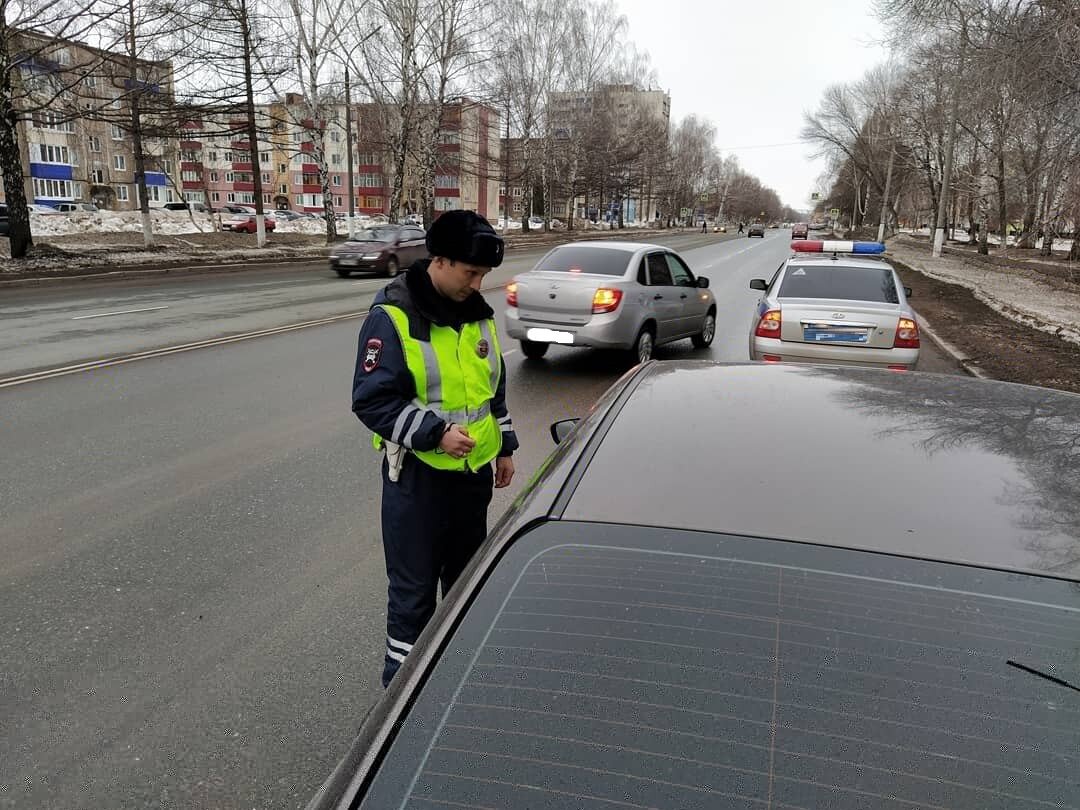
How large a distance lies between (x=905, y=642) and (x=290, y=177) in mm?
118704

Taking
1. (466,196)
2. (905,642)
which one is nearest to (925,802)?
(905,642)

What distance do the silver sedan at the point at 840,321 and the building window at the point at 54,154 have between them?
7878 centimetres

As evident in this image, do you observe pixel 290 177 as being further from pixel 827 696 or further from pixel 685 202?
pixel 827 696

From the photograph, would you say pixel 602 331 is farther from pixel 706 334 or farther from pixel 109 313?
pixel 109 313

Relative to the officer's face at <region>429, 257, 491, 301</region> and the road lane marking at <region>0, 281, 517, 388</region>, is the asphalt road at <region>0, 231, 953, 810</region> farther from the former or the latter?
the officer's face at <region>429, 257, 491, 301</region>

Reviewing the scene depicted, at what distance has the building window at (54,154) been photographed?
224ft

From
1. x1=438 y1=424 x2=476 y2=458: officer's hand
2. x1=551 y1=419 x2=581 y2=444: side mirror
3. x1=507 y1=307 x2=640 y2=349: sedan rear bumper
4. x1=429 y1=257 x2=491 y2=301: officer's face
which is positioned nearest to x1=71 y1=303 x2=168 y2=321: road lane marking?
x1=507 y1=307 x2=640 y2=349: sedan rear bumper

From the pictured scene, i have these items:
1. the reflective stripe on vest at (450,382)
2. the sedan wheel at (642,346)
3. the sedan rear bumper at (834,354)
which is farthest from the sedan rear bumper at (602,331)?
the reflective stripe on vest at (450,382)

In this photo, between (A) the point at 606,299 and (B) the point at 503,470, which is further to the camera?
(A) the point at 606,299

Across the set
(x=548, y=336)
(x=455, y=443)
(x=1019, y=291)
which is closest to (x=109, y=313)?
(x=548, y=336)

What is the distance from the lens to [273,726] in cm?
277

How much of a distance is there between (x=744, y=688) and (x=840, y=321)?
23.2ft

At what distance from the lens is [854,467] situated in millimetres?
1865

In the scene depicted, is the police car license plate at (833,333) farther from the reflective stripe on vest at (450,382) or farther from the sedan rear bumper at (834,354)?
the reflective stripe on vest at (450,382)
